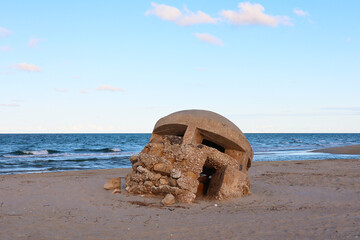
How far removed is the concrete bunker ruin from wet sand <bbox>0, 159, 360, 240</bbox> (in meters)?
0.34

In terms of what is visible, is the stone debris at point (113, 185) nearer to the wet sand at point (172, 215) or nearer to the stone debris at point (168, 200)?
the wet sand at point (172, 215)

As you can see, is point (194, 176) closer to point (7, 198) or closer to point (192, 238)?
point (192, 238)

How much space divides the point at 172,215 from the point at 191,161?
1.76m

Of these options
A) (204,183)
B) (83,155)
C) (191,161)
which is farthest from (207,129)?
(83,155)

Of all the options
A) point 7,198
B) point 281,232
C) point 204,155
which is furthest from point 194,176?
point 7,198

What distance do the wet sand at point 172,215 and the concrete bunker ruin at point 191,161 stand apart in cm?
34

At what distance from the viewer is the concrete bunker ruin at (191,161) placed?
27.5 feet


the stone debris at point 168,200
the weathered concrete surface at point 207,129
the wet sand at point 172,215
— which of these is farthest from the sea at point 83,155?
the stone debris at point 168,200

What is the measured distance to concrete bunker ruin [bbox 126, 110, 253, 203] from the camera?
8367 millimetres

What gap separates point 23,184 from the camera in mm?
10773

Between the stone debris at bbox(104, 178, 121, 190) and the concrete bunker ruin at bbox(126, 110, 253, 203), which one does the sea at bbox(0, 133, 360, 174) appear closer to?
the stone debris at bbox(104, 178, 121, 190)

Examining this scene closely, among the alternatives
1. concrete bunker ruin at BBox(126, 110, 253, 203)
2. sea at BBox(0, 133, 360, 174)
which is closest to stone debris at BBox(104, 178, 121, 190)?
concrete bunker ruin at BBox(126, 110, 253, 203)

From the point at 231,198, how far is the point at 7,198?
5.18 m

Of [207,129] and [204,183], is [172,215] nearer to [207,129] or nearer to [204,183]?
[207,129]
